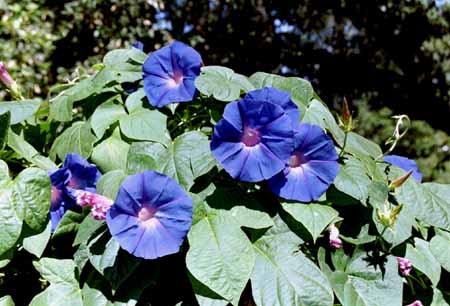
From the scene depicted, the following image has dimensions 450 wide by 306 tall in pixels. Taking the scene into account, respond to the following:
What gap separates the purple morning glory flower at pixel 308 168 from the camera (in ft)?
4.07

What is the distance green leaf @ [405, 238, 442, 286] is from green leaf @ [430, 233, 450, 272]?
0.03 feet

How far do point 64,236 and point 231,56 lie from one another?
180 inches

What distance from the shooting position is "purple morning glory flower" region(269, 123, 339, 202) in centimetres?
124

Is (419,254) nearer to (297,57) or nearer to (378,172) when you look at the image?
(378,172)

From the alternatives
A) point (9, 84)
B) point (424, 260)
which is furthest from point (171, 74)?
point (424, 260)

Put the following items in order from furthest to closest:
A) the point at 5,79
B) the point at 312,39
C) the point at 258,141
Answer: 1. the point at 312,39
2. the point at 5,79
3. the point at 258,141

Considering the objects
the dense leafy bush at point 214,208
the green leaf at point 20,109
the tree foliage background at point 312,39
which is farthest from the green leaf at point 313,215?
the tree foliage background at point 312,39

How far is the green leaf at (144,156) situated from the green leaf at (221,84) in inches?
5.9

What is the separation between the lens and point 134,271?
1.23m

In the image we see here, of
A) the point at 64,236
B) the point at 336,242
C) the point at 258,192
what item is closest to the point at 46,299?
the point at 64,236

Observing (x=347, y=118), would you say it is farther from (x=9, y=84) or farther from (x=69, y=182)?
(x=9, y=84)

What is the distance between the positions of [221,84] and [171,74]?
0.45 feet

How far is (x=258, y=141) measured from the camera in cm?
126

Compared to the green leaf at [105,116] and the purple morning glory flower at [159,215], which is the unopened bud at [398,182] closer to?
the purple morning glory flower at [159,215]
